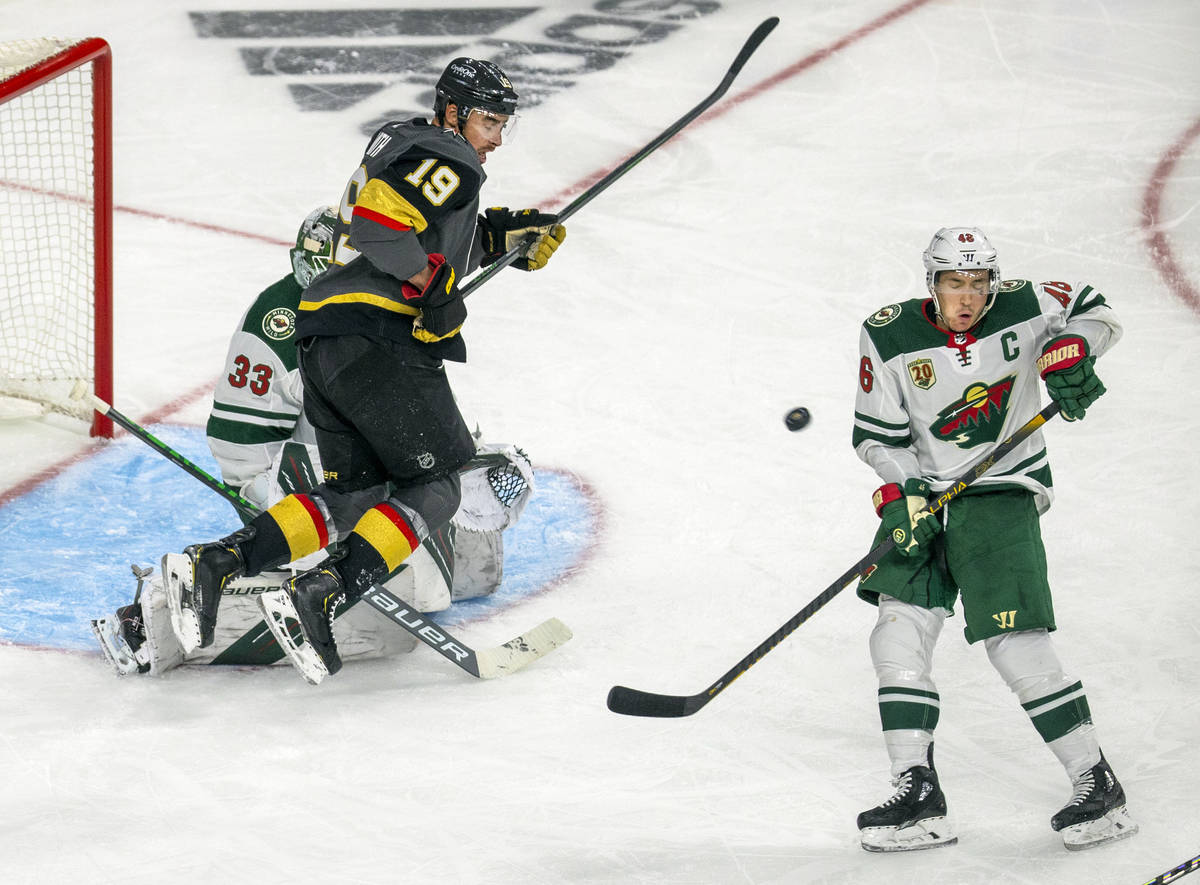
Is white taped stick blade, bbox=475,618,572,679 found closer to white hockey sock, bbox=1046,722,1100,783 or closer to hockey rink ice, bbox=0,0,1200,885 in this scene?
hockey rink ice, bbox=0,0,1200,885

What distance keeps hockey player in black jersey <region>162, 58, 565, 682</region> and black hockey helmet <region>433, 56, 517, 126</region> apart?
104 millimetres

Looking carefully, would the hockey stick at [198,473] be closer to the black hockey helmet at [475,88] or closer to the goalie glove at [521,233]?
the goalie glove at [521,233]

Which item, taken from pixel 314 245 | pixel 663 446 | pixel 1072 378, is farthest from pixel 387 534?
pixel 663 446

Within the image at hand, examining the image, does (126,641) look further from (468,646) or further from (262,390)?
(468,646)

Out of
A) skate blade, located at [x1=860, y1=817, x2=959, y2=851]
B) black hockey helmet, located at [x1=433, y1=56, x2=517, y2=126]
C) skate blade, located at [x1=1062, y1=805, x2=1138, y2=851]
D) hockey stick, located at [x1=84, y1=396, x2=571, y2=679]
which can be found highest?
black hockey helmet, located at [x1=433, y1=56, x2=517, y2=126]

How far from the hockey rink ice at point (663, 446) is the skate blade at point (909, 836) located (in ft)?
0.09

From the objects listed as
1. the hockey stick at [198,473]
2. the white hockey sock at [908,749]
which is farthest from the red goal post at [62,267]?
the white hockey sock at [908,749]

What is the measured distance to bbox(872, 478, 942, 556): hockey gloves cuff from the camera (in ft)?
9.99

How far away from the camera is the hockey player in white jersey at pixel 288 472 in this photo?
11.7 feet

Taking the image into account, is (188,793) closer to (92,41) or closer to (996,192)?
(92,41)

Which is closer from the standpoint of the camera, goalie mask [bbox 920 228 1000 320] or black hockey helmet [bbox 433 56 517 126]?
goalie mask [bbox 920 228 1000 320]

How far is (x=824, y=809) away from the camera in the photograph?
10.3 ft

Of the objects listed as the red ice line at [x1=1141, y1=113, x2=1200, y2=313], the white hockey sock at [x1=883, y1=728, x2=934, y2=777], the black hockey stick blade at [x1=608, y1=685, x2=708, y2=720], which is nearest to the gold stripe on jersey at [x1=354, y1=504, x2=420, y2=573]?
the black hockey stick blade at [x1=608, y1=685, x2=708, y2=720]

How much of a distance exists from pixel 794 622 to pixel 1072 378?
25.5 inches
